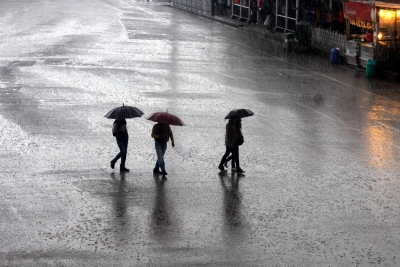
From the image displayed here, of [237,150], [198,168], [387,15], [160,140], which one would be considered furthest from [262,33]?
[160,140]

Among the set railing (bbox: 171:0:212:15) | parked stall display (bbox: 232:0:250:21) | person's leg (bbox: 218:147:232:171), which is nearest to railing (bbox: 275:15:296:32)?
parked stall display (bbox: 232:0:250:21)

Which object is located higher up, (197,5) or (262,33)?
(197,5)

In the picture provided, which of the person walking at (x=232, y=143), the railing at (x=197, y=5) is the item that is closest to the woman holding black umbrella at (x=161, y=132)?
the person walking at (x=232, y=143)

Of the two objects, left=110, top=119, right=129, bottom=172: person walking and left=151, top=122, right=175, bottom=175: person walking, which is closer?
left=151, top=122, right=175, bottom=175: person walking

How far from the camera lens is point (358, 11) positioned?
103ft

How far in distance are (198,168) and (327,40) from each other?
72.4 feet

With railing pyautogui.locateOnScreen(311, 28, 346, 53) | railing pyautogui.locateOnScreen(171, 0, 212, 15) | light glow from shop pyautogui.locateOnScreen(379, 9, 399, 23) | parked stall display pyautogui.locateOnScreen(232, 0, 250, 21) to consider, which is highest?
railing pyautogui.locateOnScreen(171, 0, 212, 15)

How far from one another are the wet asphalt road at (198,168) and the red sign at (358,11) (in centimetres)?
222

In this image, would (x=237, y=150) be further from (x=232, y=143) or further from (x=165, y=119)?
(x=165, y=119)

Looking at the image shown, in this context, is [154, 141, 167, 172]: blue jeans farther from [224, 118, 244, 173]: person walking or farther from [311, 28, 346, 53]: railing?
[311, 28, 346, 53]: railing

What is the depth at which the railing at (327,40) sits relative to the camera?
113 ft

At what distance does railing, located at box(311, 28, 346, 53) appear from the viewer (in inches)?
1352

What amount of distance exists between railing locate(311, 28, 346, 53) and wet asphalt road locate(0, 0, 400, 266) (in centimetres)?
194

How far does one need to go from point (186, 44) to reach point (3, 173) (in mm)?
25085
